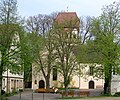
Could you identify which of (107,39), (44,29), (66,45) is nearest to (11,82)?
(44,29)

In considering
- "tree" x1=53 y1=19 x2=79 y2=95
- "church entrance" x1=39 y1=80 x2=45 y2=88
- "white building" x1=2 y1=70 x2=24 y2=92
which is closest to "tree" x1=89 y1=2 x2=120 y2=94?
"tree" x1=53 y1=19 x2=79 y2=95

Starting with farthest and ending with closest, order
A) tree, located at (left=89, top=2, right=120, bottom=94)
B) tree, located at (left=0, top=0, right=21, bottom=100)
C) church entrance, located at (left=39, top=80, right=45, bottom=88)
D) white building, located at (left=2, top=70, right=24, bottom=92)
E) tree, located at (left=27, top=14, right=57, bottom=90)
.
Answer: church entrance, located at (left=39, top=80, right=45, bottom=88), tree, located at (left=27, top=14, right=57, bottom=90), white building, located at (left=2, top=70, right=24, bottom=92), tree, located at (left=89, top=2, right=120, bottom=94), tree, located at (left=0, top=0, right=21, bottom=100)

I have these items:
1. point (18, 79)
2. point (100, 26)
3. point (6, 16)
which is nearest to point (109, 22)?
point (100, 26)

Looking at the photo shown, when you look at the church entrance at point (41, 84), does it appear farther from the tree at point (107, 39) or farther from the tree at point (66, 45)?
the tree at point (107, 39)

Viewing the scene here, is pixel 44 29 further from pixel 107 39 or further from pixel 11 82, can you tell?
pixel 107 39

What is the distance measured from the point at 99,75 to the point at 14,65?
1994 cm

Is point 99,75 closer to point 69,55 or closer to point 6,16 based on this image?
point 69,55

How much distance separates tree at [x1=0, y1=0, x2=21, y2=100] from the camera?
3734 cm

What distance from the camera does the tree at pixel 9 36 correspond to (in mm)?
37344

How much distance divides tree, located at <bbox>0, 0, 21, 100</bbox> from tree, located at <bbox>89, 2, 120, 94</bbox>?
53.9 ft

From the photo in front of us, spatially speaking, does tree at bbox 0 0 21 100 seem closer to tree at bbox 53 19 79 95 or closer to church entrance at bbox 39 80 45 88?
tree at bbox 53 19 79 95

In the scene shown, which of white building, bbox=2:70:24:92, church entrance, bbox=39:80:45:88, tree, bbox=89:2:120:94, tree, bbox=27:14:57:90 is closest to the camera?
tree, bbox=89:2:120:94

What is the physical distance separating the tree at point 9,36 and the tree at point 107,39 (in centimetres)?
1642

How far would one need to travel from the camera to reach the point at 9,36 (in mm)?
38062
